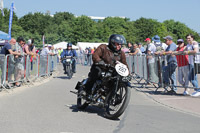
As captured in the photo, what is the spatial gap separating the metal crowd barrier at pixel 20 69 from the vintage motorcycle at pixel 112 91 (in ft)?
15.1

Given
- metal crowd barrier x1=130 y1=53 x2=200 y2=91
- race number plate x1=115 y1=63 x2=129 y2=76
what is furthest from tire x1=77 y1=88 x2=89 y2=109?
metal crowd barrier x1=130 y1=53 x2=200 y2=91

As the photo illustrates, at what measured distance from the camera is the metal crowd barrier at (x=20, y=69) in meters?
11.2

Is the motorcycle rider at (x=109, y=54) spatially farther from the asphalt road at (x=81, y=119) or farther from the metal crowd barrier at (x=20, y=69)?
the metal crowd barrier at (x=20, y=69)

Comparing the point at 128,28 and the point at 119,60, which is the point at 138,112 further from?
the point at 128,28

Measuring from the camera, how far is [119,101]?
6766 mm

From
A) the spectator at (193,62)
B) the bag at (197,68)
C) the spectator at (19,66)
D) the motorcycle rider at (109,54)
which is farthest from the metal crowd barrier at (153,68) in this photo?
the spectator at (19,66)

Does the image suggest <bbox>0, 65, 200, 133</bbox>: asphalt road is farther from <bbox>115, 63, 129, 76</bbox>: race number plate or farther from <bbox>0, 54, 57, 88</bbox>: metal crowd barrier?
<bbox>0, 54, 57, 88</bbox>: metal crowd barrier

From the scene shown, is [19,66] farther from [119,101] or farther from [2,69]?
[119,101]

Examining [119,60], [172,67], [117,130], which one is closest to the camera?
[117,130]

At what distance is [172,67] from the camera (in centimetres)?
1162

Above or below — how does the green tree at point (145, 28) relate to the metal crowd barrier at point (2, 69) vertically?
above

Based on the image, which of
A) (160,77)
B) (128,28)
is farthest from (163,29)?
(160,77)

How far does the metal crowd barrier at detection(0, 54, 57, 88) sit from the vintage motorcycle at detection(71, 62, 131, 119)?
4608 millimetres

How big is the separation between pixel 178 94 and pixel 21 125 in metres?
6.85
